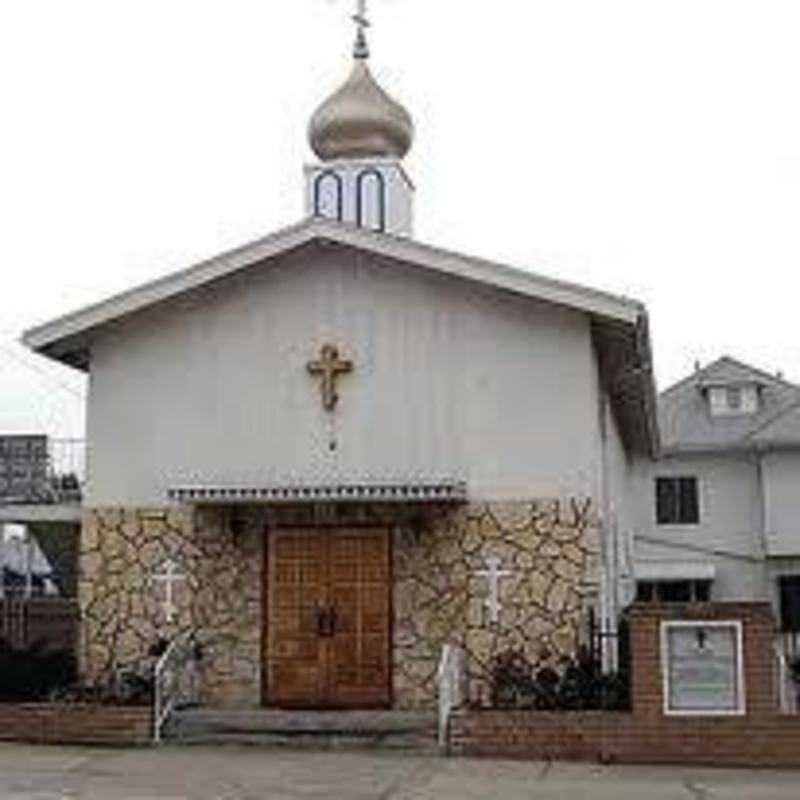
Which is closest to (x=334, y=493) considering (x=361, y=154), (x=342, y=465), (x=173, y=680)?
(x=342, y=465)

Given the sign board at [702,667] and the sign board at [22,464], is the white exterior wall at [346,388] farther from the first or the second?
the sign board at [22,464]

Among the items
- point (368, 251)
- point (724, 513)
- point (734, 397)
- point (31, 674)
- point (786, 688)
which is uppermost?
point (734, 397)

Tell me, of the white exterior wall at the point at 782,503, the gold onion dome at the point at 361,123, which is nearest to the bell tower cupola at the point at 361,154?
the gold onion dome at the point at 361,123

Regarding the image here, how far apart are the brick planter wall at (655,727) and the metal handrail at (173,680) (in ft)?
11.2

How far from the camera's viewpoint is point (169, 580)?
20781 millimetres

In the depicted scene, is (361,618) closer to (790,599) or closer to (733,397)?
(790,599)

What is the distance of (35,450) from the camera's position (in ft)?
96.6

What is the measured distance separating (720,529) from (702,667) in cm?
2811

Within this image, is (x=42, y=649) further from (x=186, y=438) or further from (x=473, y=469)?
(x=473, y=469)

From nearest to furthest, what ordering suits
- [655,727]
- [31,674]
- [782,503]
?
1. [655,727]
2. [31,674]
3. [782,503]

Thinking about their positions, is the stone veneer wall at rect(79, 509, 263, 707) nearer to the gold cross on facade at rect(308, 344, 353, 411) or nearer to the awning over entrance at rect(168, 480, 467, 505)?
the awning over entrance at rect(168, 480, 467, 505)

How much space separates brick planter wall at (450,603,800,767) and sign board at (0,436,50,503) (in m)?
12.8

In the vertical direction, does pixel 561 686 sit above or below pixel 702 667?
below

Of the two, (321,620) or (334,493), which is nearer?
(334,493)
